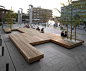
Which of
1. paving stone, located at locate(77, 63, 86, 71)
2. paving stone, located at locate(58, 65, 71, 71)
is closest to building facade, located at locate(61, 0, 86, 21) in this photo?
paving stone, located at locate(77, 63, 86, 71)

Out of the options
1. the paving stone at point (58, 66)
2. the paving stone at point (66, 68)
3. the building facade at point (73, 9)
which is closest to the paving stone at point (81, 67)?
the paving stone at point (66, 68)

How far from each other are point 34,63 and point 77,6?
6.35 m

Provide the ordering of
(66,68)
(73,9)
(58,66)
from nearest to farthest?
(66,68), (58,66), (73,9)

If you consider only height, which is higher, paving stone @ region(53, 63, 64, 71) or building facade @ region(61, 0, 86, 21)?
building facade @ region(61, 0, 86, 21)

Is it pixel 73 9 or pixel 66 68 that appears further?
pixel 73 9

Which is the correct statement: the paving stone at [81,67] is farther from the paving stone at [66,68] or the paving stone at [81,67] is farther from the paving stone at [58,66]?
the paving stone at [58,66]

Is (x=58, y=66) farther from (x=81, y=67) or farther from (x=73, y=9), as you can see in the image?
(x=73, y=9)

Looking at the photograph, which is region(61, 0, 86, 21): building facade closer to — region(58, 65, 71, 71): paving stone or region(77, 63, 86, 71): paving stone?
region(77, 63, 86, 71): paving stone

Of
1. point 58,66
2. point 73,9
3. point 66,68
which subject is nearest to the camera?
point 66,68

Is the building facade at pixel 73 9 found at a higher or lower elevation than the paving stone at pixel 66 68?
higher

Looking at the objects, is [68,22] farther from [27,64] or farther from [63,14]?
[27,64]

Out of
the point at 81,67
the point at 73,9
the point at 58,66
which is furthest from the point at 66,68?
the point at 73,9

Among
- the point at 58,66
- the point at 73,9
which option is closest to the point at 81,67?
the point at 58,66

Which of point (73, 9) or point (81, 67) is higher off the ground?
point (73, 9)
